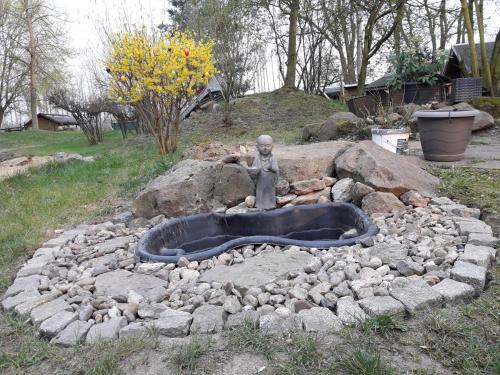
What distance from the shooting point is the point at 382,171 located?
3215 mm

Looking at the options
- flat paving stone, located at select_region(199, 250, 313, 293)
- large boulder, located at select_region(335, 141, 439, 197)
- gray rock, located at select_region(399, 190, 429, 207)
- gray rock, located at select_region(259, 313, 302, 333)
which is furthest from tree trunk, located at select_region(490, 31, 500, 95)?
gray rock, located at select_region(259, 313, 302, 333)

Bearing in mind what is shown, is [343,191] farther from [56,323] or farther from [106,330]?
[56,323]

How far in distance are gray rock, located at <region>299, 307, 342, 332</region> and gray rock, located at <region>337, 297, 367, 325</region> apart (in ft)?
0.10

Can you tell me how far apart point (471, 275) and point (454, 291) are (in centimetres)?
17

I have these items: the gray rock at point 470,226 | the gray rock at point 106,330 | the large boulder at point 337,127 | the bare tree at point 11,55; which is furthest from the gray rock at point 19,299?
the bare tree at point 11,55

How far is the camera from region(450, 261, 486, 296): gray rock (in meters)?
1.87

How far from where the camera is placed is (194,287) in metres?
2.15

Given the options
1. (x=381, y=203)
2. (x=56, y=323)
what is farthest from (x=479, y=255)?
(x=56, y=323)

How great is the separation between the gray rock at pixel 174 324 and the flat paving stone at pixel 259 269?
1.25 ft

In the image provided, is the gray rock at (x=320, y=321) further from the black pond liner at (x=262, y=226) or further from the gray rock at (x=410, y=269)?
the black pond liner at (x=262, y=226)

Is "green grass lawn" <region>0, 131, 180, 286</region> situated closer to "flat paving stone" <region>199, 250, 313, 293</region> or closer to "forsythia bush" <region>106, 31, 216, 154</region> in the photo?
"forsythia bush" <region>106, 31, 216, 154</region>

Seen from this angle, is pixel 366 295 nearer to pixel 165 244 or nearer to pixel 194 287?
pixel 194 287

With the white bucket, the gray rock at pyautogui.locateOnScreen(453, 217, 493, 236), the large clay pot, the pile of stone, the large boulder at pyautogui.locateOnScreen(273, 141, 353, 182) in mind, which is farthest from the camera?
the white bucket

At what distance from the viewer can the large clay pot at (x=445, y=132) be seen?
13.6 ft
